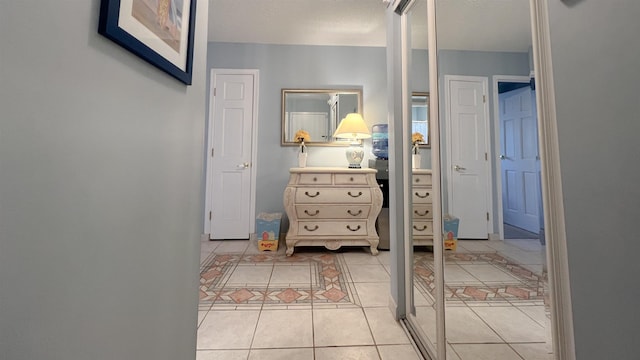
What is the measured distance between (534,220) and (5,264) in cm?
102

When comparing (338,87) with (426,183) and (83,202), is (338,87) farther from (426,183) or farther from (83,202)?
(83,202)

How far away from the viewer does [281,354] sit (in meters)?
1.15

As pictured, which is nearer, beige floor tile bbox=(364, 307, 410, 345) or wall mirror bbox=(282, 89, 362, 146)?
beige floor tile bbox=(364, 307, 410, 345)

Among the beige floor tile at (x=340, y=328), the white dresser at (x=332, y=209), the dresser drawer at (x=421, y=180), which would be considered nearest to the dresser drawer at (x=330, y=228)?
the white dresser at (x=332, y=209)

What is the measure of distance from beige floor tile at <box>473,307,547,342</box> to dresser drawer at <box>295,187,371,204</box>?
161 cm

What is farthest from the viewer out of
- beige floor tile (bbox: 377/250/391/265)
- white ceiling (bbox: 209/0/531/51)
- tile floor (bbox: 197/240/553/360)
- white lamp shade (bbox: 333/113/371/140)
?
white lamp shade (bbox: 333/113/371/140)

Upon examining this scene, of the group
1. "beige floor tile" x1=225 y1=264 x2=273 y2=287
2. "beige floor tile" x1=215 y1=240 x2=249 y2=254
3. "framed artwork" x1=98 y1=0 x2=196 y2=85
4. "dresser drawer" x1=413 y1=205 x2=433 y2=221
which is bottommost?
"beige floor tile" x1=225 y1=264 x2=273 y2=287

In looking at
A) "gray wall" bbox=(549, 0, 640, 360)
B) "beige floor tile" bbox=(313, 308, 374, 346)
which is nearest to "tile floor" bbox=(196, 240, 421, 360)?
"beige floor tile" bbox=(313, 308, 374, 346)

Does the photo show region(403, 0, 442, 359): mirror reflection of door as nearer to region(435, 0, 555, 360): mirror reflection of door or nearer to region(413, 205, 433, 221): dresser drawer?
region(413, 205, 433, 221): dresser drawer

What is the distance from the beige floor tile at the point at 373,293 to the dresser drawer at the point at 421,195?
0.74 m

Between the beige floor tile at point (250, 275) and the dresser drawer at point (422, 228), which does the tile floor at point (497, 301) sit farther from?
the beige floor tile at point (250, 275)

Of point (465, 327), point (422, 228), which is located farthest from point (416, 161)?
point (465, 327)

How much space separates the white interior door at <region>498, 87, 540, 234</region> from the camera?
600 mm

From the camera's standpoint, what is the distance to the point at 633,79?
0.36m
